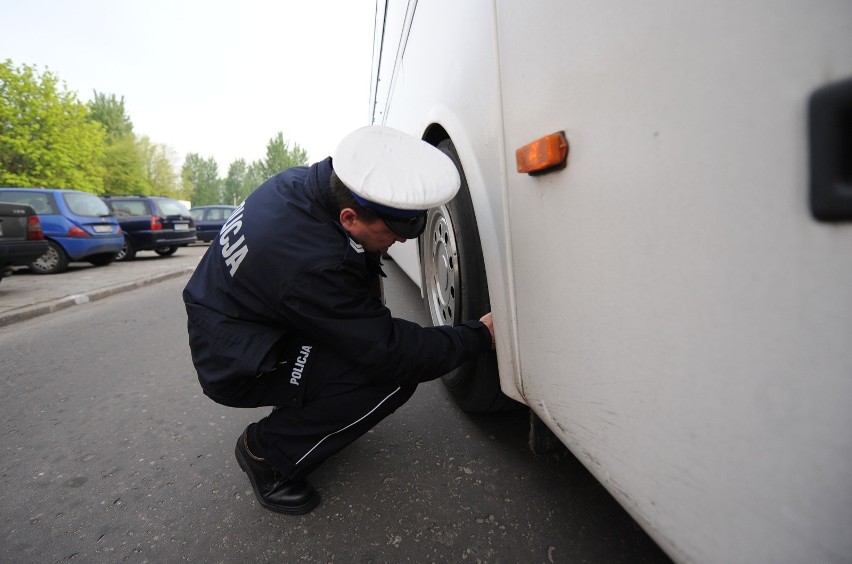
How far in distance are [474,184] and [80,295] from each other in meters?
5.60

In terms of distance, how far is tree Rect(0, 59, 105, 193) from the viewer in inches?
635

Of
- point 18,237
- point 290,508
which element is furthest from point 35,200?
point 290,508

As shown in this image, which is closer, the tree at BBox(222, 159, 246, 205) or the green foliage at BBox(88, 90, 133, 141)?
the green foliage at BBox(88, 90, 133, 141)

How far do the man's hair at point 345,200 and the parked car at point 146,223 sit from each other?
33.0 ft

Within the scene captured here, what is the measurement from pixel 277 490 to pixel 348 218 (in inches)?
37.4

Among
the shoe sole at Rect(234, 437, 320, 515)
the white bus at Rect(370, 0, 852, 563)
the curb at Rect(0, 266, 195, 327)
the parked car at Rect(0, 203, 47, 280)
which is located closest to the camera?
the white bus at Rect(370, 0, 852, 563)

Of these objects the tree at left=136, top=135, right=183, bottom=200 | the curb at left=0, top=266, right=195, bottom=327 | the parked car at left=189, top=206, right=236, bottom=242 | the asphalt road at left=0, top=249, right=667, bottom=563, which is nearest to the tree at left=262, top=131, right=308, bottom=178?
the tree at left=136, top=135, right=183, bottom=200

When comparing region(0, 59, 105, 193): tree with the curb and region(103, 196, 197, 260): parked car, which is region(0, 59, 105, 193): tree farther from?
the curb

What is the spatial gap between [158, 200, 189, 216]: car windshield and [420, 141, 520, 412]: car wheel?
10254 mm

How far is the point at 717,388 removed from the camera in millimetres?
575

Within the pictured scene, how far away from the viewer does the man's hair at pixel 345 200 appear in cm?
126

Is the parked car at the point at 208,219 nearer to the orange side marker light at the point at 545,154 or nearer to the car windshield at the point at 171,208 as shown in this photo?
the car windshield at the point at 171,208

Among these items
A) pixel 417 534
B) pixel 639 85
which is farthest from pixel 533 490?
pixel 639 85

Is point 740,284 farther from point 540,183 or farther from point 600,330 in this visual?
point 540,183
